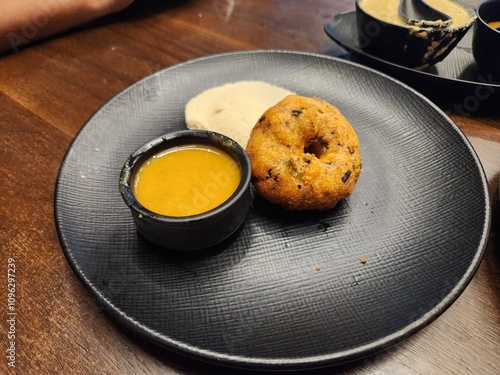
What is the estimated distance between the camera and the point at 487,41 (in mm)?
2398

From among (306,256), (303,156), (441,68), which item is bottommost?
(306,256)

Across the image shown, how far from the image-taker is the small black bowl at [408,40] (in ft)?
7.91

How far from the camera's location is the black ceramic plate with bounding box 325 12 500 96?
242cm

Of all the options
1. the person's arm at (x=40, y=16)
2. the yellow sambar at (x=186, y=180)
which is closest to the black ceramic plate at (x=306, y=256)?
the yellow sambar at (x=186, y=180)

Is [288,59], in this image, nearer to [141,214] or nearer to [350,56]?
[350,56]

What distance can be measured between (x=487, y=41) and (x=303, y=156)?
148 cm

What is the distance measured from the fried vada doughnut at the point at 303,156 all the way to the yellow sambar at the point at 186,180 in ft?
0.48

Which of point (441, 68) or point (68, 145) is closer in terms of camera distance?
point (68, 145)

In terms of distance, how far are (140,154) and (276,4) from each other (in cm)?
265

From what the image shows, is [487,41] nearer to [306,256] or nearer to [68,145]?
[306,256]

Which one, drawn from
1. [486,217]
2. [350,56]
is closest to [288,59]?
[350,56]

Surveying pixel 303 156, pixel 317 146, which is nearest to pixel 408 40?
pixel 317 146

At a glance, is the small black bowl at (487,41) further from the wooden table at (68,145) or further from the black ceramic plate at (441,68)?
the wooden table at (68,145)

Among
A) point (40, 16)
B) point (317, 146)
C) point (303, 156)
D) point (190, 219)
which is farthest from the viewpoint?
point (40, 16)
